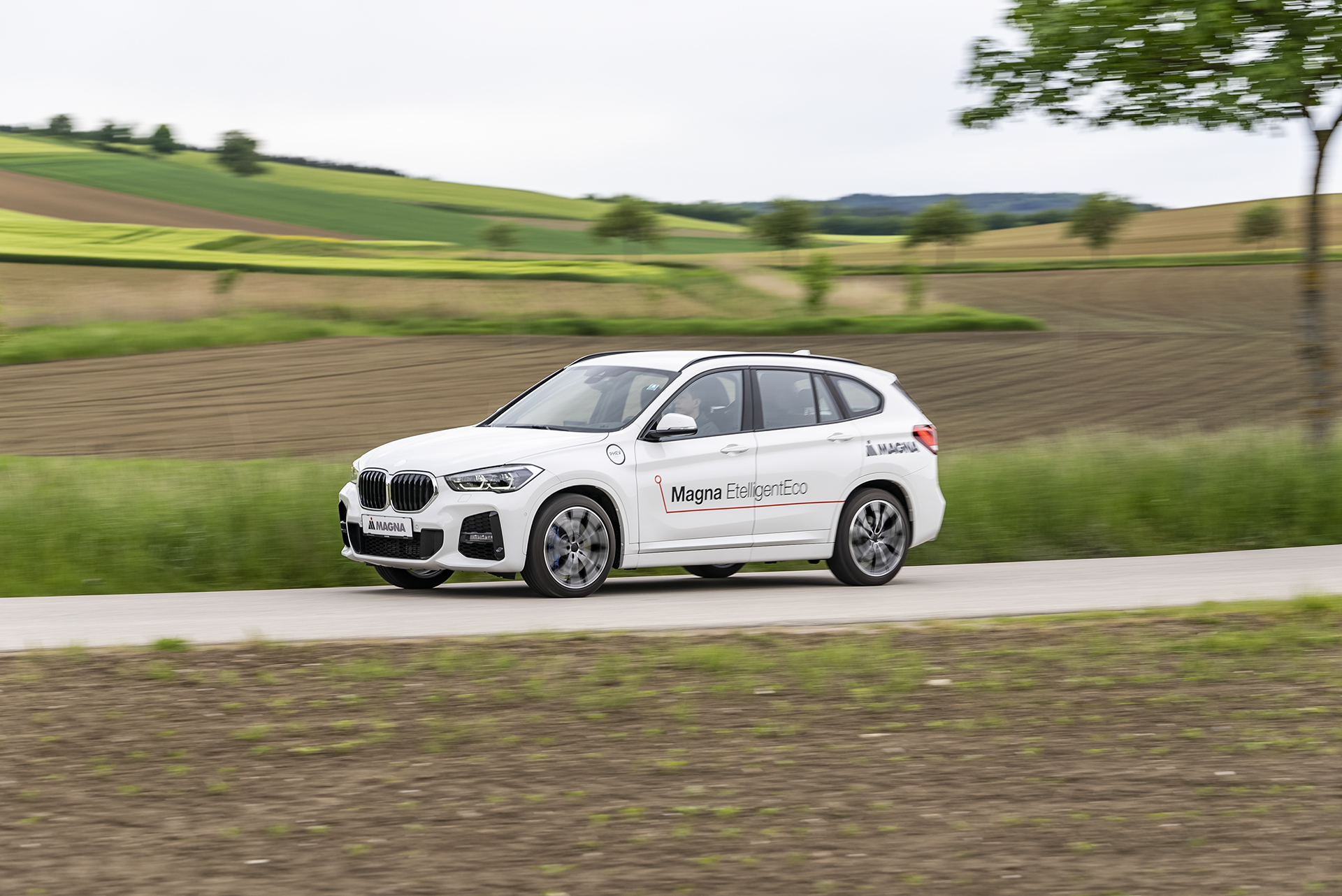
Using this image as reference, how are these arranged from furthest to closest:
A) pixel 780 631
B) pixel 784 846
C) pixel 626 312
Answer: pixel 626 312 → pixel 780 631 → pixel 784 846

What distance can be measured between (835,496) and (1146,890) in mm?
7048

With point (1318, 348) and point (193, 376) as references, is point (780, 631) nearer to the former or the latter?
point (1318, 348)

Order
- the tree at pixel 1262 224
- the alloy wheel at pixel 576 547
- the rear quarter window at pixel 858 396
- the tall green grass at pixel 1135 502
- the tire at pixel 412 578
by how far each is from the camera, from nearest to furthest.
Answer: the alloy wheel at pixel 576 547, the tire at pixel 412 578, the rear quarter window at pixel 858 396, the tall green grass at pixel 1135 502, the tree at pixel 1262 224

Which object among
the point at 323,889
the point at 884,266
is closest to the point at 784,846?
the point at 323,889

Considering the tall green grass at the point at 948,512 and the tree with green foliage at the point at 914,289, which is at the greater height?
the tree with green foliage at the point at 914,289

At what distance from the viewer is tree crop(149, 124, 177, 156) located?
3612cm

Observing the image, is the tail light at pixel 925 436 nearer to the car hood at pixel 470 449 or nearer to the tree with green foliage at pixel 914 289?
the car hood at pixel 470 449

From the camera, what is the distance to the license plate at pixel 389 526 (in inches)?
408

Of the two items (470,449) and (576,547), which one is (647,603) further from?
(470,449)

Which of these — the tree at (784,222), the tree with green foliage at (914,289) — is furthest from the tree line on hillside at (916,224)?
the tree with green foliage at (914,289)

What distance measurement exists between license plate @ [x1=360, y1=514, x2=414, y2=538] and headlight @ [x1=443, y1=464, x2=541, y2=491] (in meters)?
0.45

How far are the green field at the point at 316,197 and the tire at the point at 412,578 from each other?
2523 centimetres

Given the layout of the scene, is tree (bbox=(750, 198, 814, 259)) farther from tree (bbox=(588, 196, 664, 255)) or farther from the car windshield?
the car windshield

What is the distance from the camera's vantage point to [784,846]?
500cm
